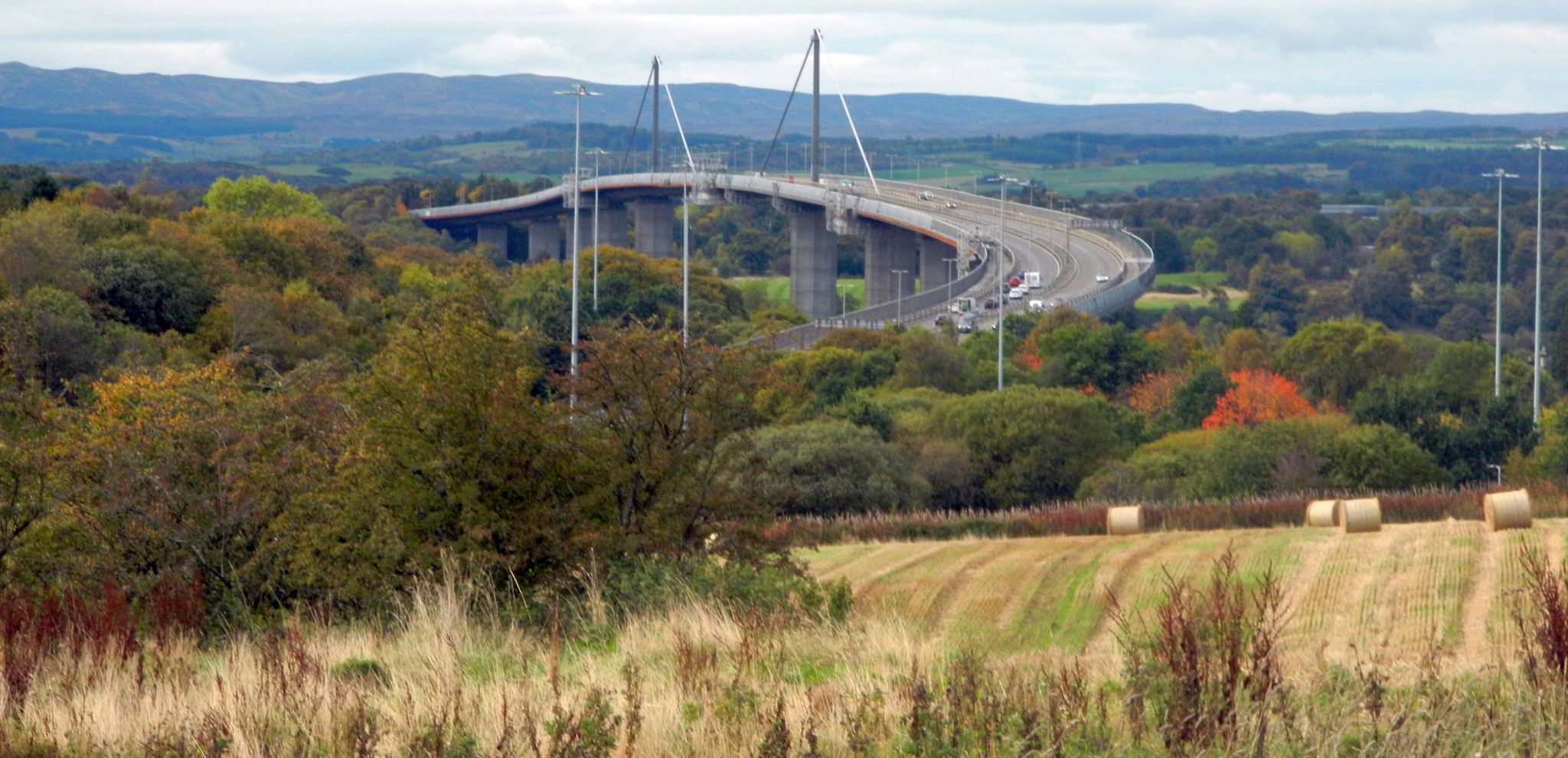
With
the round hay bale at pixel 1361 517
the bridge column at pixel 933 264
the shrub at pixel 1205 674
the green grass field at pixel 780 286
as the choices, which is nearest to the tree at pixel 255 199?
the bridge column at pixel 933 264

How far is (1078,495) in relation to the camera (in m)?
45.8

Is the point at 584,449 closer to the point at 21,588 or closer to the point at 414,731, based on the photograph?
the point at 21,588

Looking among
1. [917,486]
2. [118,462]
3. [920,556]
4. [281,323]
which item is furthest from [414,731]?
[281,323]

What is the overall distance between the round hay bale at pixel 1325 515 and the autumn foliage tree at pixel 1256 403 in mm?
38610

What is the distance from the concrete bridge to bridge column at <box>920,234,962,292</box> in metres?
0.08

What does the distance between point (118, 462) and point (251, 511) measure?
180 centimetres

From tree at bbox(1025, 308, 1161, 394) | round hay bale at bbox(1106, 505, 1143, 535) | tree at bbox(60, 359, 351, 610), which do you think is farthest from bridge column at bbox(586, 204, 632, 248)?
tree at bbox(60, 359, 351, 610)

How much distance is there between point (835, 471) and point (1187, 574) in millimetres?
21714

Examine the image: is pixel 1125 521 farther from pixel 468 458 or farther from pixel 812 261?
pixel 812 261

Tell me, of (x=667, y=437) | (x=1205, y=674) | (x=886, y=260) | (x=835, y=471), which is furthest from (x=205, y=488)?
(x=886, y=260)

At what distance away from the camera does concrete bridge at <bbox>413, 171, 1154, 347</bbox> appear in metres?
92.8

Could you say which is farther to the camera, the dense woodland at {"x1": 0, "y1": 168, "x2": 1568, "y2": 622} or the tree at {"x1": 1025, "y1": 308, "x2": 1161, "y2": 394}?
the tree at {"x1": 1025, "y1": 308, "x2": 1161, "y2": 394}

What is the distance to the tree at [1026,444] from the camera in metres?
48.0

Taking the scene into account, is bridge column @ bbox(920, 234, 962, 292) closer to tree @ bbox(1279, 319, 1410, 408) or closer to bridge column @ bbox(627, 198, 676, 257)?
bridge column @ bbox(627, 198, 676, 257)
